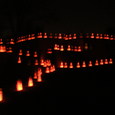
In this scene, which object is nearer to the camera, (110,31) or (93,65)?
(93,65)

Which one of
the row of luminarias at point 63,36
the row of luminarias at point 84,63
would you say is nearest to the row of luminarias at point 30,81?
the row of luminarias at point 84,63

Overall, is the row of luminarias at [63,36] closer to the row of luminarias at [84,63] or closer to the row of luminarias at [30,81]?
the row of luminarias at [84,63]

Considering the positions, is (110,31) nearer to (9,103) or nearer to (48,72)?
(48,72)

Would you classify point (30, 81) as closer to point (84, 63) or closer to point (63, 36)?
point (84, 63)

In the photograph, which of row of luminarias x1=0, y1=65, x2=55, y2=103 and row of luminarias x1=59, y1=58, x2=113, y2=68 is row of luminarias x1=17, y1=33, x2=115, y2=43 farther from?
row of luminarias x1=0, y1=65, x2=55, y2=103

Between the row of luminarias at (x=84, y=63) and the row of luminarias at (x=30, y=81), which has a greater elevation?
the row of luminarias at (x=84, y=63)

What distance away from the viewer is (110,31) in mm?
11000

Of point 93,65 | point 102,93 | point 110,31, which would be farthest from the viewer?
point 110,31

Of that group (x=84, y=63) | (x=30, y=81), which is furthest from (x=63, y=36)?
(x=30, y=81)

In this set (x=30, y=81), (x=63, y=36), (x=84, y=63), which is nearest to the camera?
(x=30, y=81)

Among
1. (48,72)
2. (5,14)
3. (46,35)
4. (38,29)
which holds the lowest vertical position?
(48,72)

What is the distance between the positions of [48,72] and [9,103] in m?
2.14

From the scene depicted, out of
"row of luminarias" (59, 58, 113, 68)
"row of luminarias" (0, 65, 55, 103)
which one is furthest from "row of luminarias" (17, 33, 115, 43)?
"row of luminarias" (0, 65, 55, 103)

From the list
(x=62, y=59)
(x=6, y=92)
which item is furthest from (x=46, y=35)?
(x=6, y=92)
